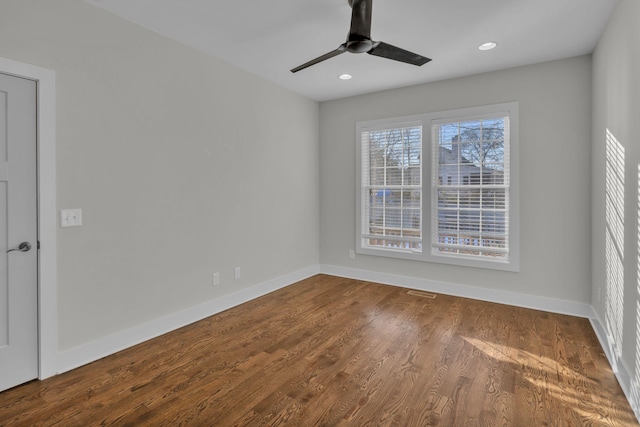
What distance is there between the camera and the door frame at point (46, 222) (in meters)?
2.31

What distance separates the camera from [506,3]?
8.30 feet

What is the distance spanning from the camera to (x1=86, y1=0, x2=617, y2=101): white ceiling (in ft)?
8.44

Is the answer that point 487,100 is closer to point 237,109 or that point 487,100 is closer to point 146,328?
point 237,109

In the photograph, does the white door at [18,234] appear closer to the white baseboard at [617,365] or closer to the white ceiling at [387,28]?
the white ceiling at [387,28]

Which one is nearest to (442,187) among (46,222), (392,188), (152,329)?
(392,188)

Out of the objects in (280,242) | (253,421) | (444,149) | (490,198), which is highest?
(444,149)

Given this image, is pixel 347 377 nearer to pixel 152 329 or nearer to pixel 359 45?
pixel 152 329

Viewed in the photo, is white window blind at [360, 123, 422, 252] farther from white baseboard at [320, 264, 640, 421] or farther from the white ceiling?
the white ceiling

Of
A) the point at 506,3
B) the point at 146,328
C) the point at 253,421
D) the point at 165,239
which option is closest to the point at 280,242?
the point at 165,239

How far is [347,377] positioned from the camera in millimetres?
2365

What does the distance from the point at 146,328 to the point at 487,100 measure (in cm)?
432

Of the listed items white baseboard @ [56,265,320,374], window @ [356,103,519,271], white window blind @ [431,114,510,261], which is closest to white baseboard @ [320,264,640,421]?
window @ [356,103,519,271]

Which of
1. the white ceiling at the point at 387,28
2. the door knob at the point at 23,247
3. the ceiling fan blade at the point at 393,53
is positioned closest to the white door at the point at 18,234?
the door knob at the point at 23,247

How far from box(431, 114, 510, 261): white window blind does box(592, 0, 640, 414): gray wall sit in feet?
2.92
